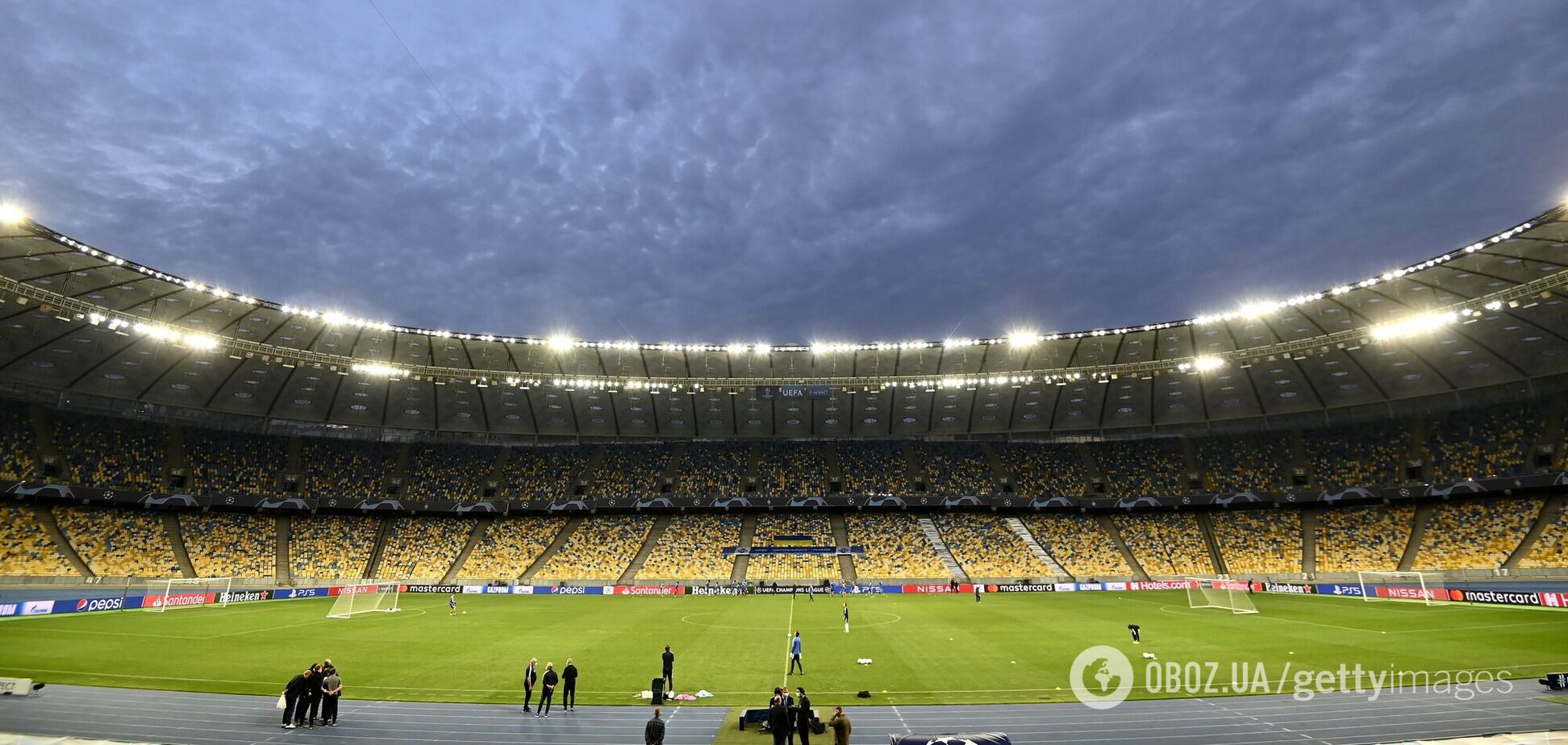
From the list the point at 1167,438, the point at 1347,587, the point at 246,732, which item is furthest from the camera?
the point at 1167,438

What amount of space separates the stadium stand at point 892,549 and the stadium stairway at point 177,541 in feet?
152

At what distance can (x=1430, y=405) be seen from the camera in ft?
170

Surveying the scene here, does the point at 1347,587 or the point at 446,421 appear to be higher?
the point at 446,421

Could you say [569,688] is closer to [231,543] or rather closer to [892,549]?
[892,549]

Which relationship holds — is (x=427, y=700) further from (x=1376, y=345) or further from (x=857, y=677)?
(x=1376, y=345)

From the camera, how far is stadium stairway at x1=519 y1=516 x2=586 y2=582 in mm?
53500

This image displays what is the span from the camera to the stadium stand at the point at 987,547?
52.2 m

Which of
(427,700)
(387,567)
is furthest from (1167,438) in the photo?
(387,567)

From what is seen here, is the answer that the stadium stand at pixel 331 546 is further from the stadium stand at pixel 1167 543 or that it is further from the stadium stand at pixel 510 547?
the stadium stand at pixel 1167 543

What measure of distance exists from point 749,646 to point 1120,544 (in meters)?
41.2

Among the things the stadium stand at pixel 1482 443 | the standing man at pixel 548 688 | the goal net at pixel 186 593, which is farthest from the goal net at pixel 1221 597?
the goal net at pixel 186 593

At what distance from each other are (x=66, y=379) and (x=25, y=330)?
634 cm

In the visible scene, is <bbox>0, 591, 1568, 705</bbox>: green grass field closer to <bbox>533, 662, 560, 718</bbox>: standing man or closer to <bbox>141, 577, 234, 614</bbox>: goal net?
<bbox>533, 662, 560, 718</bbox>: standing man

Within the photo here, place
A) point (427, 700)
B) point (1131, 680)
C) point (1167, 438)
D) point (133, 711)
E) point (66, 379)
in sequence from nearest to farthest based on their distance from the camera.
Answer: point (133, 711)
point (427, 700)
point (1131, 680)
point (66, 379)
point (1167, 438)
